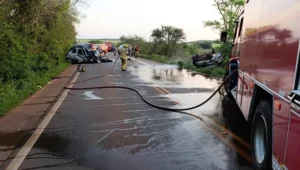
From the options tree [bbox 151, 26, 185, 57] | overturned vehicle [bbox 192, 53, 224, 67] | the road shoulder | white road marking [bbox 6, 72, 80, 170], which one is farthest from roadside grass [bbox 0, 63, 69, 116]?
tree [bbox 151, 26, 185, 57]

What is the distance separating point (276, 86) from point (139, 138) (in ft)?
10.5

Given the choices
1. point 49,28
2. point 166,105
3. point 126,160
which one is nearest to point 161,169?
point 126,160

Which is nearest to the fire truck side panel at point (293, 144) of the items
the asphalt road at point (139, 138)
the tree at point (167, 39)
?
the asphalt road at point (139, 138)

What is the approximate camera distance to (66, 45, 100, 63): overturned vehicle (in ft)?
97.8

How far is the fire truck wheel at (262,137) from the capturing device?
4.02 meters

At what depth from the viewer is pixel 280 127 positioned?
11.4 ft

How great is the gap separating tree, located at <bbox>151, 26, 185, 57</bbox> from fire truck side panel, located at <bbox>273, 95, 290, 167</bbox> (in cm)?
4144

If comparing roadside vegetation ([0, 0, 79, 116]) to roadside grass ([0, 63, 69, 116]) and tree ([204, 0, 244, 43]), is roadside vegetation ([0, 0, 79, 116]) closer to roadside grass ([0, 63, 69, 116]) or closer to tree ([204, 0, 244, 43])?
roadside grass ([0, 63, 69, 116])

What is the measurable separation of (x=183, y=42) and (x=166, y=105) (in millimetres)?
36730

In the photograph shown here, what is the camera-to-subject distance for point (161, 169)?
472 centimetres

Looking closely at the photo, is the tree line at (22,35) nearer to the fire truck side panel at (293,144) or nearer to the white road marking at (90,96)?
the white road marking at (90,96)

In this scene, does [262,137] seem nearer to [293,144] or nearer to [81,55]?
[293,144]

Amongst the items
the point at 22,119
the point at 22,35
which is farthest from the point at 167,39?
the point at 22,119

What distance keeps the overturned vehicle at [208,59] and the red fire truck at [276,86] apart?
16731 mm
